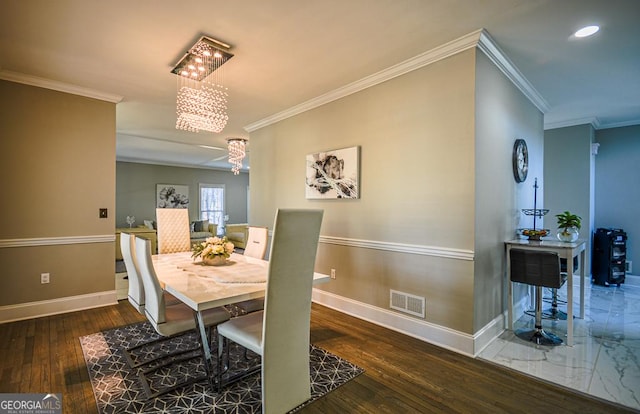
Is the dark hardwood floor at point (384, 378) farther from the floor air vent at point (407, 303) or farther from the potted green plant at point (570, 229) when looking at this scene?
the potted green plant at point (570, 229)

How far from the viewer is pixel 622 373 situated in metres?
2.28

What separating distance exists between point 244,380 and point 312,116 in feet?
10.4

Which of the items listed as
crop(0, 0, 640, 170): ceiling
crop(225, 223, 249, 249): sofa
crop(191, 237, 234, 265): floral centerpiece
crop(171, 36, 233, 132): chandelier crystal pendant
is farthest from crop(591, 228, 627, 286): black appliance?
crop(225, 223, 249, 249): sofa

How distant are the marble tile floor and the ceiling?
265cm

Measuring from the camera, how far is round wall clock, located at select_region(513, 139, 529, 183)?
3.23 metres

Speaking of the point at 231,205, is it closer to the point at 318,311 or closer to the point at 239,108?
the point at 239,108

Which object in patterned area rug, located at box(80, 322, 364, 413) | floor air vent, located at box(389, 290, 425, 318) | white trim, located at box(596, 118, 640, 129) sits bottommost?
patterned area rug, located at box(80, 322, 364, 413)

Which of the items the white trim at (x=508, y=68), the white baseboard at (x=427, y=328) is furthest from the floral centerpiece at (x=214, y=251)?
the white trim at (x=508, y=68)

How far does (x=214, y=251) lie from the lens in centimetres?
276

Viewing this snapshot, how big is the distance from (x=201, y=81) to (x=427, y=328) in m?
3.52

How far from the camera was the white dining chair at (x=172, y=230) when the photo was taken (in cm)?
365

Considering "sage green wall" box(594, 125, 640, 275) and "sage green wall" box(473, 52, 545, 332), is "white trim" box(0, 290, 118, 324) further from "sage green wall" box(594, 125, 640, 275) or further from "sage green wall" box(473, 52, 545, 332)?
"sage green wall" box(594, 125, 640, 275)

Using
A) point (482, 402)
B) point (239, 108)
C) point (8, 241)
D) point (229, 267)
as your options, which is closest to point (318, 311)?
point (229, 267)

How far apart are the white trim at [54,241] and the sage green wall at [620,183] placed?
7.66 m
